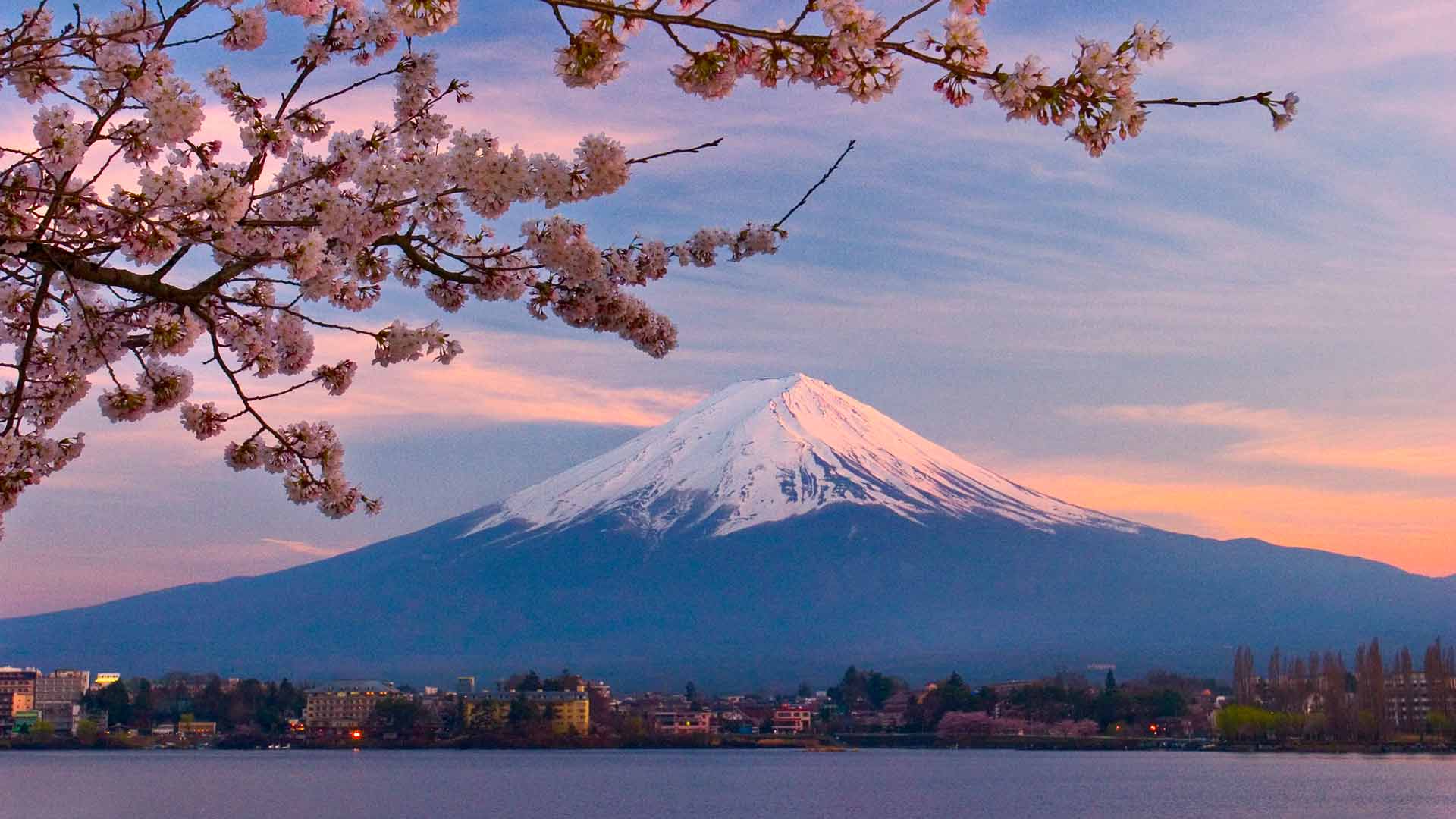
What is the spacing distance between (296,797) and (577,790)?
8.98 m

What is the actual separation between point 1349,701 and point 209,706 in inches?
2669

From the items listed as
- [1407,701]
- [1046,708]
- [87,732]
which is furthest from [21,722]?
[1407,701]

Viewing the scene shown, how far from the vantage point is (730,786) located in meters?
→ 59.3

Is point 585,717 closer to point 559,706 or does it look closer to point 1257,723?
point 559,706

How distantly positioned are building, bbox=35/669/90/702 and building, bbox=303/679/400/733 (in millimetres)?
17881

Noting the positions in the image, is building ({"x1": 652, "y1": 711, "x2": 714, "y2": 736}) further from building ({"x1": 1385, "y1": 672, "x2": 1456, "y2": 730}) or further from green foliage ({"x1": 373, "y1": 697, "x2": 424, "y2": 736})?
building ({"x1": 1385, "y1": 672, "x2": 1456, "y2": 730})

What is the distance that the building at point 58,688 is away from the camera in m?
118

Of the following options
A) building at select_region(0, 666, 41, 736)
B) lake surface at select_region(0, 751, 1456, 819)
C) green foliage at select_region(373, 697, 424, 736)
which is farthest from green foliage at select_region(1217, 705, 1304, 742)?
building at select_region(0, 666, 41, 736)

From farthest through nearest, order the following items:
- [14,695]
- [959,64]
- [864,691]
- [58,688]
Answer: [864,691]
[58,688]
[14,695]
[959,64]

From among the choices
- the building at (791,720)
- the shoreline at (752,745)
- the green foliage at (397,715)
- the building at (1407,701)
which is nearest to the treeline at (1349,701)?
the building at (1407,701)

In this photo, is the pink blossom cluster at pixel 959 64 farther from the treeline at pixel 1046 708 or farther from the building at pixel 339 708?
the building at pixel 339 708

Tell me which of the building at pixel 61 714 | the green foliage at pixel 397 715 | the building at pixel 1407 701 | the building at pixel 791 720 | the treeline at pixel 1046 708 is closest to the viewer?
the building at pixel 1407 701

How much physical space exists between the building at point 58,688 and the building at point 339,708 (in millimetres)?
17881

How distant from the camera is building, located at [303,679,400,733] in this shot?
4230 inches
